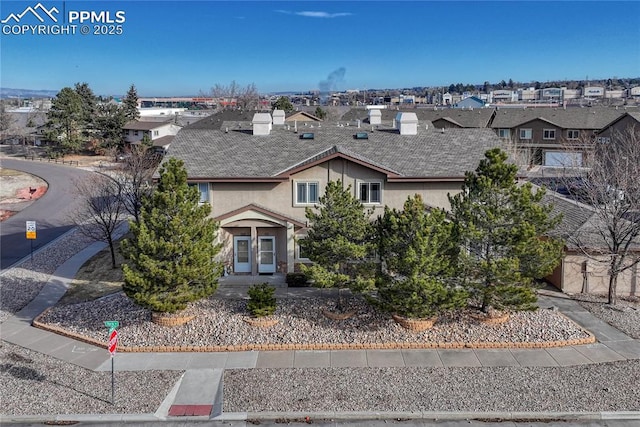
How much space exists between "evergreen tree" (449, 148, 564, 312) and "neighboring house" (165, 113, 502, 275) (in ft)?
19.3

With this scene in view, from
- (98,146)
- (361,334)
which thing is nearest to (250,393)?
(361,334)

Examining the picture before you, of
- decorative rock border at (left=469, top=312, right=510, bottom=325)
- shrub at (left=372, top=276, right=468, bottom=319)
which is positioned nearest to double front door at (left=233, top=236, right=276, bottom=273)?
shrub at (left=372, top=276, right=468, bottom=319)

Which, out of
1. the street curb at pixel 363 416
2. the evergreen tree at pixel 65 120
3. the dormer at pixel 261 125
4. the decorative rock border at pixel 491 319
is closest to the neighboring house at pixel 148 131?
the evergreen tree at pixel 65 120

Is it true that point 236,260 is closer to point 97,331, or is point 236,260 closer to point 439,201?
point 97,331

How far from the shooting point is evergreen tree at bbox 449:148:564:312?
1856cm

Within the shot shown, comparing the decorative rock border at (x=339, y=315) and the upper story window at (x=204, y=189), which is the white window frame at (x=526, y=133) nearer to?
the upper story window at (x=204, y=189)

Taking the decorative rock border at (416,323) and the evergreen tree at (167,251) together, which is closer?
the evergreen tree at (167,251)

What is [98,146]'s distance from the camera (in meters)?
77.1

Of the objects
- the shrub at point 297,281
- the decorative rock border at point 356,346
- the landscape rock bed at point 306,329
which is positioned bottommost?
the decorative rock border at point 356,346

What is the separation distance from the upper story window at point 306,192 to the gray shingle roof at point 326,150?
1.06 m

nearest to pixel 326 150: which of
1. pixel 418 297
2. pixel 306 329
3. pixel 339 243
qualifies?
pixel 339 243

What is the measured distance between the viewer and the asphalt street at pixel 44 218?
33.1 meters

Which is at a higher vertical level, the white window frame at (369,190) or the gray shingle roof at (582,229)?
the white window frame at (369,190)

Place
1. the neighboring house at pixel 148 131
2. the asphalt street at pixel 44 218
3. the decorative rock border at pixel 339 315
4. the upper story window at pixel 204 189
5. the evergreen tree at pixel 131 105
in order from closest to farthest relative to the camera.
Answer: the decorative rock border at pixel 339 315 < the upper story window at pixel 204 189 < the asphalt street at pixel 44 218 < the neighboring house at pixel 148 131 < the evergreen tree at pixel 131 105
